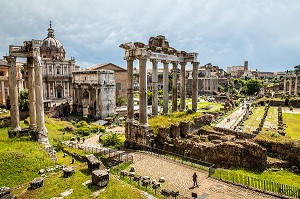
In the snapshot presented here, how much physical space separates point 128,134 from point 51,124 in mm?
20462

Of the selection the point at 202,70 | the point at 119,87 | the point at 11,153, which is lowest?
the point at 11,153

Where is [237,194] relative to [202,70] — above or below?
below

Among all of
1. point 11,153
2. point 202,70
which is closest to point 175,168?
point 11,153

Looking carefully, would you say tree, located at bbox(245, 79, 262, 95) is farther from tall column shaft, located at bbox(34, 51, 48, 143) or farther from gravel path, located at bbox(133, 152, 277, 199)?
tall column shaft, located at bbox(34, 51, 48, 143)

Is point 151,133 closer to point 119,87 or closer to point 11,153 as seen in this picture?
point 11,153

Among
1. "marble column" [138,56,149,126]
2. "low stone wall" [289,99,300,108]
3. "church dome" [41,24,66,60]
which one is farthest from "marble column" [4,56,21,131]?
"low stone wall" [289,99,300,108]

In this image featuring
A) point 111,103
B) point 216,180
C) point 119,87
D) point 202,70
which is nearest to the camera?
point 216,180

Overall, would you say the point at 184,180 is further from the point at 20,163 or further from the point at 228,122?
the point at 228,122

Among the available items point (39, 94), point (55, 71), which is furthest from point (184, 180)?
point (55, 71)

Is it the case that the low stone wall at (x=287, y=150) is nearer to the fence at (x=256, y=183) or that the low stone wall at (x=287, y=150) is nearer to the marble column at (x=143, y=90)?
the fence at (x=256, y=183)

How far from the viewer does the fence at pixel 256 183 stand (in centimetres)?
1337

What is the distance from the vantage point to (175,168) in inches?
672

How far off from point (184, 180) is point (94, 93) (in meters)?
38.2

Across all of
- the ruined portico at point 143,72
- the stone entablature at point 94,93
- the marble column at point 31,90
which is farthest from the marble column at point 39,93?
the stone entablature at point 94,93
